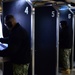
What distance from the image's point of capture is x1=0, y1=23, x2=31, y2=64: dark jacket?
3.72 m

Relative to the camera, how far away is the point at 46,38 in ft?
18.2

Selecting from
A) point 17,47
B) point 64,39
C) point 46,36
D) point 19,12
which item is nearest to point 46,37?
point 46,36

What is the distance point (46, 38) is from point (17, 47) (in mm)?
1888

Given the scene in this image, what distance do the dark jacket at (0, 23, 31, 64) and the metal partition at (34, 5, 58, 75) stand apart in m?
1.67

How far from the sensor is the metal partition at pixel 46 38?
5465mm

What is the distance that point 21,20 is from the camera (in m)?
4.42

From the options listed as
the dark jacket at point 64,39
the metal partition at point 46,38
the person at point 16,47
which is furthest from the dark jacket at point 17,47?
the dark jacket at point 64,39

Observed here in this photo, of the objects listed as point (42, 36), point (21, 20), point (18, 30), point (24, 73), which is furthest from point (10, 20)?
point (42, 36)

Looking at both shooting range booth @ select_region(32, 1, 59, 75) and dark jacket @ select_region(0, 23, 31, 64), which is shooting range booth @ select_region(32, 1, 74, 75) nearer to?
shooting range booth @ select_region(32, 1, 59, 75)

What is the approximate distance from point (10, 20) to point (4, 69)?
3.88 feet

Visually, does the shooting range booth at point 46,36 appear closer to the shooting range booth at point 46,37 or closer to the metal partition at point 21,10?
the shooting range booth at point 46,37

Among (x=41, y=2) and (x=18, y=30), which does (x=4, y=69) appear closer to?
(x=18, y=30)

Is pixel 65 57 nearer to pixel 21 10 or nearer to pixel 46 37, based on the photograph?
pixel 46 37

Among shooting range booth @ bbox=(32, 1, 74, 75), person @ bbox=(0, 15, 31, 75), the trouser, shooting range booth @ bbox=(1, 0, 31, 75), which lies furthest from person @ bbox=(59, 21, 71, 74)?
person @ bbox=(0, 15, 31, 75)
